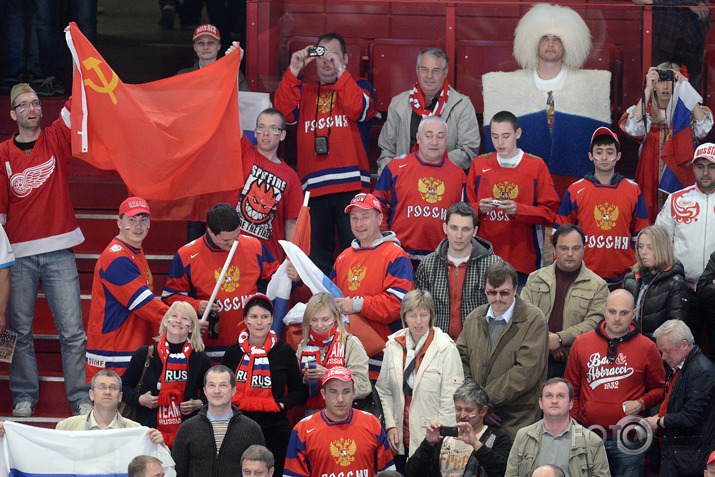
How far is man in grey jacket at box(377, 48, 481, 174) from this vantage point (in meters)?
9.34

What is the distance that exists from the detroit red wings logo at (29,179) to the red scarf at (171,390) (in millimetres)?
1976

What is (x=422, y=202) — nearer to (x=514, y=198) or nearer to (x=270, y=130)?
(x=514, y=198)

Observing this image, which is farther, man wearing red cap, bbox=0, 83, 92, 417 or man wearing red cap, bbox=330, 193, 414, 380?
man wearing red cap, bbox=0, 83, 92, 417

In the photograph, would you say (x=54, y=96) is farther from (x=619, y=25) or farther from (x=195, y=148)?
(x=619, y=25)

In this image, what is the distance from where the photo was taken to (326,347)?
7594 millimetres

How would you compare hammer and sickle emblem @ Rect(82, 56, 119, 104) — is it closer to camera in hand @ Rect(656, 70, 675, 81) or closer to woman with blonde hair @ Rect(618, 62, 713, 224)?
woman with blonde hair @ Rect(618, 62, 713, 224)

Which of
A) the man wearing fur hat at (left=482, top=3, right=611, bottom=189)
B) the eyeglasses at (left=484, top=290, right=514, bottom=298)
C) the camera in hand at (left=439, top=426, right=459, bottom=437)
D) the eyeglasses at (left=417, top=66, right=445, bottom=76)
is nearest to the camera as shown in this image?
the camera in hand at (left=439, top=426, right=459, bottom=437)

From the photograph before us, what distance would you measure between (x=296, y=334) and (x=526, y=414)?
1.63 meters

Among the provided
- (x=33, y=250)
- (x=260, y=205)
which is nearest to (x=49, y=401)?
(x=33, y=250)

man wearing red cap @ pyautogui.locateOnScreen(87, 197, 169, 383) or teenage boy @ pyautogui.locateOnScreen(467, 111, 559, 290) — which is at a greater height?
teenage boy @ pyautogui.locateOnScreen(467, 111, 559, 290)

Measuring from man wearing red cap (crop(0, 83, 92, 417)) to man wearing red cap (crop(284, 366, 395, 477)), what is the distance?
223cm

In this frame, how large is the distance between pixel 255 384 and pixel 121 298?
1233 mm

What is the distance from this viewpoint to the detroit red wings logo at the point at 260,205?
900cm

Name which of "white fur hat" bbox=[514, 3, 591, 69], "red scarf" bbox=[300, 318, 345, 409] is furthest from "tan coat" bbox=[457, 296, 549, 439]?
"white fur hat" bbox=[514, 3, 591, 69]
